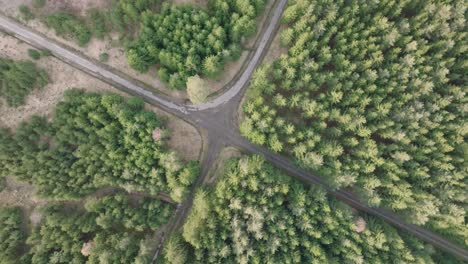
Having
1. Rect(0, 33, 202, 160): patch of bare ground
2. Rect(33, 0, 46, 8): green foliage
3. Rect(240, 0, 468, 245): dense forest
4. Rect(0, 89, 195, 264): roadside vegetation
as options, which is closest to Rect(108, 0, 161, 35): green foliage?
Rect(0, 33, 202, 160): patch of bare ground

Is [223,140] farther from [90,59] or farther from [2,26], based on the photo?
[2,26]

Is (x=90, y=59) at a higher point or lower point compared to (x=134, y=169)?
higher

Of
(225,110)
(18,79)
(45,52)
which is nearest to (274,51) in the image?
(225,110)

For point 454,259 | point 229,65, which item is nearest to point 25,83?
point 229,65

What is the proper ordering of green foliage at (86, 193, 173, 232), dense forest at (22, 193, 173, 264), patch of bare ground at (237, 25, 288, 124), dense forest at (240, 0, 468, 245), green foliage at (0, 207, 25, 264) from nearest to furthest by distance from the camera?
dense forest at (22, 193, 173, 264) < dense forest at (240, 0, 468, 245) < green foliage at (86, 193, 173, 232) < green foliage at (0, 207, 25, 264) < patch of bare ground at (237, 25, 288, 124)

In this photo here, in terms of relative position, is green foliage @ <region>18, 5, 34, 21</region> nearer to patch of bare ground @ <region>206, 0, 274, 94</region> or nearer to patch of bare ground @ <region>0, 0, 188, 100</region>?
patch of bare ground @ <region>0, 0, 188, 100</region>

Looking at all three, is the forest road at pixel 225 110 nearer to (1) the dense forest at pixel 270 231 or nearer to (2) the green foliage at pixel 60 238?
(1) the dense forest at pixel 270 231

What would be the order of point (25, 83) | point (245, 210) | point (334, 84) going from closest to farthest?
point (245, 210) → point (334, 84) → point (25, 83)
